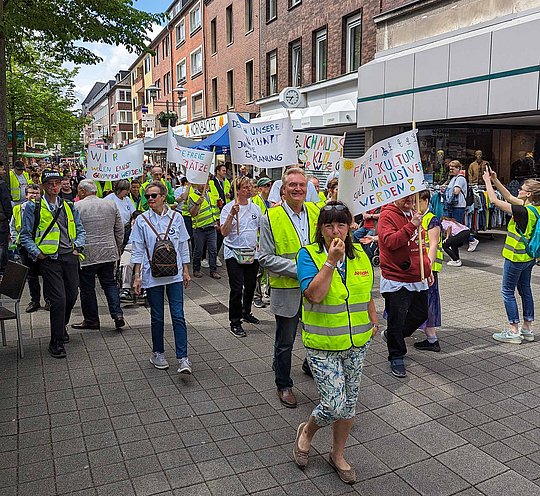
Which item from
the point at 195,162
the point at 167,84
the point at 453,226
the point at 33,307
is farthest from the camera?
the point at 167,84

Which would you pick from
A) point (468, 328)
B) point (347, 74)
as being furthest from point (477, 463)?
point (347, 74)

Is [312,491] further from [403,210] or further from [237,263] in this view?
→ [237,263]

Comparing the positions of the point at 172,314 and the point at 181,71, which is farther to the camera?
the point at 181,71

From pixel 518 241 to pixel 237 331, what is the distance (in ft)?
10.8

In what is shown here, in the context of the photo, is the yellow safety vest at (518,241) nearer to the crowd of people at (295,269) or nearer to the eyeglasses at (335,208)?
the crowd of people at (295,269)

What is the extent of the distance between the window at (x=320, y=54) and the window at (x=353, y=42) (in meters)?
1.64

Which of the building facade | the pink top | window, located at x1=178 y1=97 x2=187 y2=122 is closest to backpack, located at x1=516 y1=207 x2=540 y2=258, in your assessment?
the pink top

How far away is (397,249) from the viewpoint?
5.11 metres

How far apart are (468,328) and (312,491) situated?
3.93m

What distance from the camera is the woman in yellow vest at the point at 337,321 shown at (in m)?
3.39

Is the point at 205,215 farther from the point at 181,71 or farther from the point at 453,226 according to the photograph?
the point at 181,71

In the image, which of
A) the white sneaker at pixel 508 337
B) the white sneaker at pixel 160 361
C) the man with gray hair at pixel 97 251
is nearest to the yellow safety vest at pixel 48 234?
the man with gray hair at pixel 97 251

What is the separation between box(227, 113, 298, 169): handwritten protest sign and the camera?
660 centimetres

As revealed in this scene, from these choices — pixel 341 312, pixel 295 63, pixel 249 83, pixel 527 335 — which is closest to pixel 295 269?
pixel 341 312
